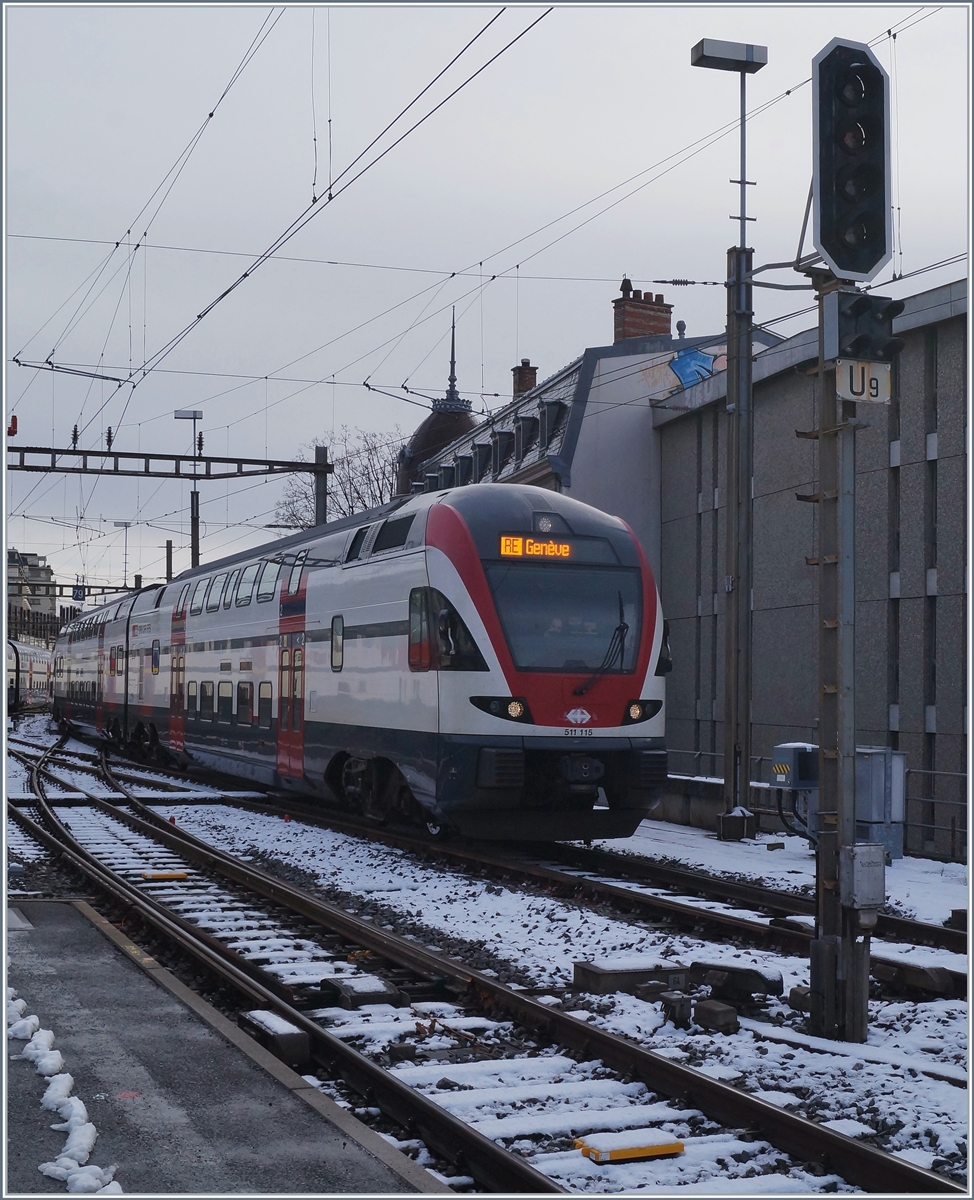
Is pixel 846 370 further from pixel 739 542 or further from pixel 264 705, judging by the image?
pixel 264 705

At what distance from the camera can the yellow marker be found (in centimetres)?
524

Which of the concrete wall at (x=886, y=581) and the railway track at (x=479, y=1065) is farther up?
the concrete wall at (x=886, y=581)

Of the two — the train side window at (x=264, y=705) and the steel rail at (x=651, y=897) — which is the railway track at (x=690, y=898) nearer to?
the steel rail at (x=651, y=897)

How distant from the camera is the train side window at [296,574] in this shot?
18547 mm

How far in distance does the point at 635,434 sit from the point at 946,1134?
22523 millimetres

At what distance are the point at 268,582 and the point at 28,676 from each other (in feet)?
177

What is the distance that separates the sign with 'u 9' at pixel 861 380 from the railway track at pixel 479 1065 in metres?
3.48

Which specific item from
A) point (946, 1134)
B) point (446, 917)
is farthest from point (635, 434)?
point (946, 1134)

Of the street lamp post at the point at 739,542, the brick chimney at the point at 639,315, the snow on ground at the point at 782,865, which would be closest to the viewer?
the snow on ground at the point at 782,865

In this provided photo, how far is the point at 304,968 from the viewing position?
28.7ft

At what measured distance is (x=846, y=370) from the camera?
715 cm

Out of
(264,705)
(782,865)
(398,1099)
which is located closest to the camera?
(398,1099)

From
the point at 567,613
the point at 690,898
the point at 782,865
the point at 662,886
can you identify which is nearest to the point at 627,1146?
the point at 690,898

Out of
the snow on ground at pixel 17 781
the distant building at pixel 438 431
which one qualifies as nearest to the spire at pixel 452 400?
the distant building at pixel 438 431
